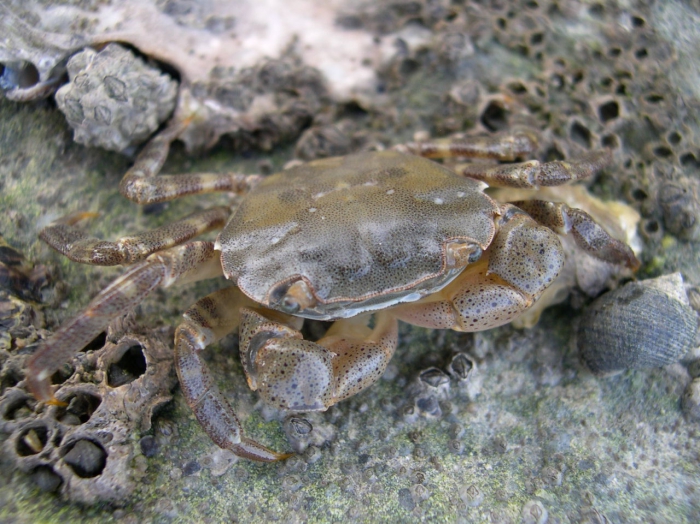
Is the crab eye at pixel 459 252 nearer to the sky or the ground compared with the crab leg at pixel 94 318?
nearer to the sky

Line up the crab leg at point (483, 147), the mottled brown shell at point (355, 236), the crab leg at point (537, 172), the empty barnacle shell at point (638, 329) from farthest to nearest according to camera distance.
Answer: the crab leg at point (483, 147), the crab leg at point (537, 172), the empty barnacle shell at point (638, 329), the mottled brown shell at point (355, 236)

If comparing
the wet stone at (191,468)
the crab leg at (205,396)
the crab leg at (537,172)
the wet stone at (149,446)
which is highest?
the crab leg at (537,172)

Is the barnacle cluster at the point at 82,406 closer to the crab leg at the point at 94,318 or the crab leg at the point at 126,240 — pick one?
the crab leg at the point at 94,318

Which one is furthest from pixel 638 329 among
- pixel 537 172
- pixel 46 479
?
pixel 46 479

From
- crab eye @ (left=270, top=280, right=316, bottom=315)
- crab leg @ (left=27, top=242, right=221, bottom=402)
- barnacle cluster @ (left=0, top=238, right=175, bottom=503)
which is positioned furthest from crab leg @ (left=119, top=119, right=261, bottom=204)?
crab eye @ (left=270, top=280, right=316, bottom=315)

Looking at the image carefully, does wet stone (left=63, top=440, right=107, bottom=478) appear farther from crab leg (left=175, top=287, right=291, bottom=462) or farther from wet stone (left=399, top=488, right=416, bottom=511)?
wet stone (left=399, top=488, right=416, bottom=511)

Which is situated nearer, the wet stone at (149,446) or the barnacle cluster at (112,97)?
the wet stone at (149,446)

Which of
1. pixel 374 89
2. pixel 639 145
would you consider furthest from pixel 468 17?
pixel 639 145

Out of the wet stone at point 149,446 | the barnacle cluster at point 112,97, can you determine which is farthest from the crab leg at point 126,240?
the wet stone at point 149,446
